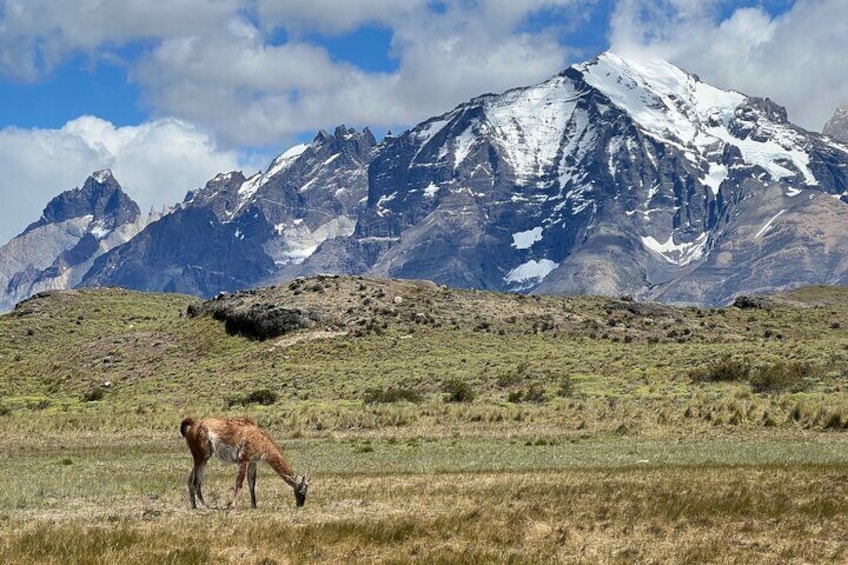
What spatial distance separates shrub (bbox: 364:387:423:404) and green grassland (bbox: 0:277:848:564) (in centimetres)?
28

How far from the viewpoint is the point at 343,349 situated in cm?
8888

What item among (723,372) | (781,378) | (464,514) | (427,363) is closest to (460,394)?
(723,372)

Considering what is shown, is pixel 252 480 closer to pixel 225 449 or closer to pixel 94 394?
pixel 225 449

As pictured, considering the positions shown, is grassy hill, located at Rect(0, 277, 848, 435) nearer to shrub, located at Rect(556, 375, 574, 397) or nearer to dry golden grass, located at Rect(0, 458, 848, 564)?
shrub, located at Rect(556, 375, 574, 397)

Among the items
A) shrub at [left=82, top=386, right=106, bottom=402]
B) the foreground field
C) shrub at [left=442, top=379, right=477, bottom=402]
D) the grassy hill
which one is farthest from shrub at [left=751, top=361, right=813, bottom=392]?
shrub at [left=82, top=386, right=106, bottom=402]

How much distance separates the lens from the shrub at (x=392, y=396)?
6096 cm

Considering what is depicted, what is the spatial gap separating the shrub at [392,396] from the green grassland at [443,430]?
0.28 m

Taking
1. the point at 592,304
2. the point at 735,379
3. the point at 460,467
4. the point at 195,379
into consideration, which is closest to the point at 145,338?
the point at 195,379

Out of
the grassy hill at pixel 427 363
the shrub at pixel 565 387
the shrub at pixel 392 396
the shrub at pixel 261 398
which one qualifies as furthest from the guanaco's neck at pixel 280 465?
the shrub at pixel 261 398

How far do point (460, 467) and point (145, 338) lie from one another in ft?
246

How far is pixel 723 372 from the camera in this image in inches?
2394

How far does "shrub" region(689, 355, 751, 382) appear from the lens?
2378 inches

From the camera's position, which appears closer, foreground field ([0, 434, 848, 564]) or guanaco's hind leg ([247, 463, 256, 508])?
foreground field ([0, 434, 848, 564])

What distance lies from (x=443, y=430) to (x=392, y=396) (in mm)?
15398
